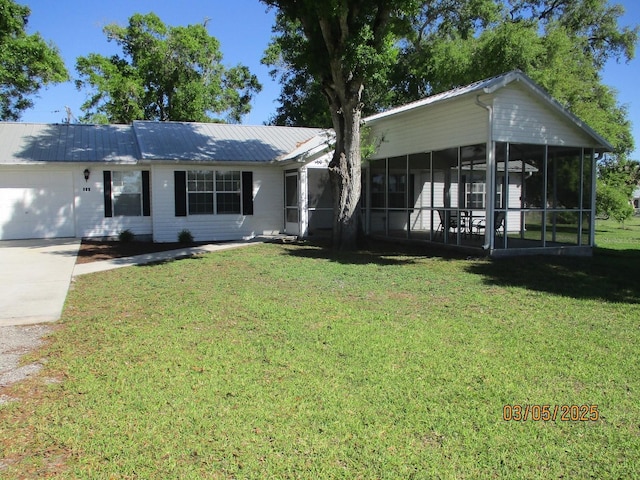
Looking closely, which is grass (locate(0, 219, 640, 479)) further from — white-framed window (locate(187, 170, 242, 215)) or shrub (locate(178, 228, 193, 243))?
white-framed window (locate(187, 170, 242, 215))

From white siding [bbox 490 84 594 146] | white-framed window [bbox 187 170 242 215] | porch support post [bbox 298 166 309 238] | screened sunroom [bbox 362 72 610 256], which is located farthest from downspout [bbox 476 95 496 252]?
white-framed window [bbox 187 170 242 215]

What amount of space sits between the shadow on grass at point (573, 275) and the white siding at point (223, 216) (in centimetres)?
839

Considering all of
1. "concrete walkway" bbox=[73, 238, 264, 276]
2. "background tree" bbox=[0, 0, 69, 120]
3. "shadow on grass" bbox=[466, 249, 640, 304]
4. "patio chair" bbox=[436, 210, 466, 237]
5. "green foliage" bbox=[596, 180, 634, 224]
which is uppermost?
"background tree" bbox=[0, 0, 69, 120]

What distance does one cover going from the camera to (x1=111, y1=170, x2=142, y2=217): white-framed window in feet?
53.3

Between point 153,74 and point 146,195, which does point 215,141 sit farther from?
point 153,74

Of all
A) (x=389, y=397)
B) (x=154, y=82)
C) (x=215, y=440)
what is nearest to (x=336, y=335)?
(x=389, y=397)

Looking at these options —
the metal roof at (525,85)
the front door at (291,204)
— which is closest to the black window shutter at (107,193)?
the front door at (291,204)

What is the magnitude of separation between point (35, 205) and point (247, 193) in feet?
22.0

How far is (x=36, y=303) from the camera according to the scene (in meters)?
7.21

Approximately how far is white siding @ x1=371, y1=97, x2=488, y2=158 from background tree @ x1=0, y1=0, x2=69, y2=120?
15607 millimetres

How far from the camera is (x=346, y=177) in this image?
13.0 meters

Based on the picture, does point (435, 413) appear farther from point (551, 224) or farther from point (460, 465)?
point (551, 224)

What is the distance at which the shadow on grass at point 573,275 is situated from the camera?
8.06 metres

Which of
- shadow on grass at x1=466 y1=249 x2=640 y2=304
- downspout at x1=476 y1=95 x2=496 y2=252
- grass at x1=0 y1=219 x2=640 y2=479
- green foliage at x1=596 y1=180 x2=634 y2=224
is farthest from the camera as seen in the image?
green foliage at x1=596 y1=180 x2=634 y2=224
